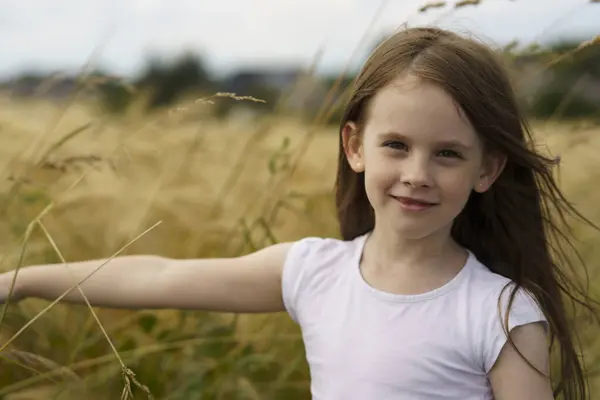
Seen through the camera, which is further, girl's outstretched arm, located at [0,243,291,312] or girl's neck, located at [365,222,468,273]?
girl's outstretched arm, located at [0,243,291,312]

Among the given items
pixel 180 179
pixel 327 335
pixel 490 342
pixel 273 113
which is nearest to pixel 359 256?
pixel 327 335

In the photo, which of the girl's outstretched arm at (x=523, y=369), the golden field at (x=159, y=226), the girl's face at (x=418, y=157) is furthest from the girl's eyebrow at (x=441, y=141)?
the golden field at (x=159, y=226)

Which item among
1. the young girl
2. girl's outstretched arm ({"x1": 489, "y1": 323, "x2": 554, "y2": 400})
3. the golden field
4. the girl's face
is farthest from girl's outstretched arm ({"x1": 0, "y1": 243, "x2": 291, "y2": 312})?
girl's outstretched arm ({"x1": 489, "y1": 323, "x2": 554, "y2": 400})

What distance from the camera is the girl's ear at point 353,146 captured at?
1.36 meters

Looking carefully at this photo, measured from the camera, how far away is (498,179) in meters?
1.40

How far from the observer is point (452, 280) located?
1.30 meters

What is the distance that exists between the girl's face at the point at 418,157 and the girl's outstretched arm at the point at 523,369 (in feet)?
0.58

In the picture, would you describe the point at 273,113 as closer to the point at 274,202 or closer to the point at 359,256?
the point at 274,202

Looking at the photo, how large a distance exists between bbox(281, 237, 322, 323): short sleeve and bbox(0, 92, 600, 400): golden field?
0.92ft

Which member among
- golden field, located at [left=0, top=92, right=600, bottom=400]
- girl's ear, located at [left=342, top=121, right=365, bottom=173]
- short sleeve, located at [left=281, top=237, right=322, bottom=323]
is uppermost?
girl's ear, located at [left=342, top=121, right=365, bottom=173]

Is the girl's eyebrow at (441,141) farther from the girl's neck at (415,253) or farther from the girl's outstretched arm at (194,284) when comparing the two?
the girl's outstretched arm at (194,284)

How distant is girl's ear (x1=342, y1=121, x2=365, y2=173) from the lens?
4.48 ft

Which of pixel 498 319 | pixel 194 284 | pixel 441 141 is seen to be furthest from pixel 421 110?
pixel 194 284

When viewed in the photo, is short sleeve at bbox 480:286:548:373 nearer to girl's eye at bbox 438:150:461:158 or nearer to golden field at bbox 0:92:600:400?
girl's eye at bbox 438:150:461:158
